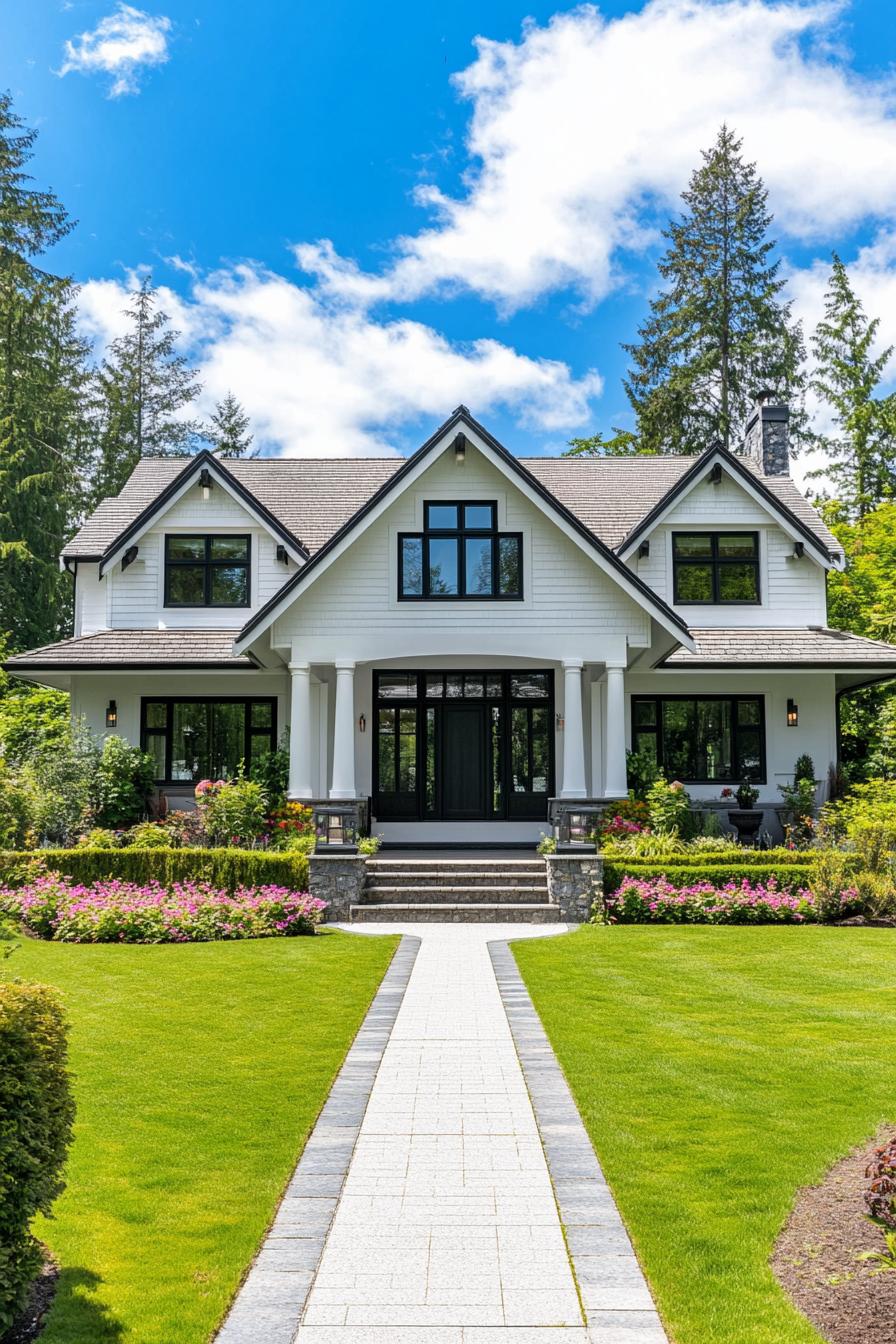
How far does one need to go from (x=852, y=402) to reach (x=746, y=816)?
73.9 ft

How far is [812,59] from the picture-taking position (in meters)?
15.7

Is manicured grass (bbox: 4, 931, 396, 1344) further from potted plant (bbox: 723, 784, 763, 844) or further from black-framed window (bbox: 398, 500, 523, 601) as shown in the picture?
potted plant (bbox: 723, 784, 763, 844)

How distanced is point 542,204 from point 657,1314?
55.7 feet

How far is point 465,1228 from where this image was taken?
4652 millimetres

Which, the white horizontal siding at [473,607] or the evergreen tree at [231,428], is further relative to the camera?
the evergreen tree at [231,428]

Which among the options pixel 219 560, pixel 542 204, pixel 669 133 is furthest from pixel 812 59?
pixel 219 560

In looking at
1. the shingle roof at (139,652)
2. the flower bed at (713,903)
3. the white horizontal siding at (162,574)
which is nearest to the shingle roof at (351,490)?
the white horizontal siding at (162,574)

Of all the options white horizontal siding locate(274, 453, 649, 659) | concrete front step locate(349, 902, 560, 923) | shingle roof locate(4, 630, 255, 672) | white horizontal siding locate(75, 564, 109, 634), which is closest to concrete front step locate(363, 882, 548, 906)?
concrete front step locate(349, 902, 560, 923)

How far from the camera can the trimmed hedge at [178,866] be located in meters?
14.9

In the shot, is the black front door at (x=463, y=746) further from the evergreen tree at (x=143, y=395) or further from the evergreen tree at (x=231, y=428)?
the evergreen tree at (x=231, y=428)

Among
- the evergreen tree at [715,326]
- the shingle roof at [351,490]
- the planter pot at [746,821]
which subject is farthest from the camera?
the evergreen tree at [715,326]

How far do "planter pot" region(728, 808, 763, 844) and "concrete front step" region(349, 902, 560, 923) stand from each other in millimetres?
5598

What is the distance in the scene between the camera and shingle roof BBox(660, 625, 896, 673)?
63.4 feet

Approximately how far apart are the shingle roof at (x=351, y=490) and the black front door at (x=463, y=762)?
5.00 metres
